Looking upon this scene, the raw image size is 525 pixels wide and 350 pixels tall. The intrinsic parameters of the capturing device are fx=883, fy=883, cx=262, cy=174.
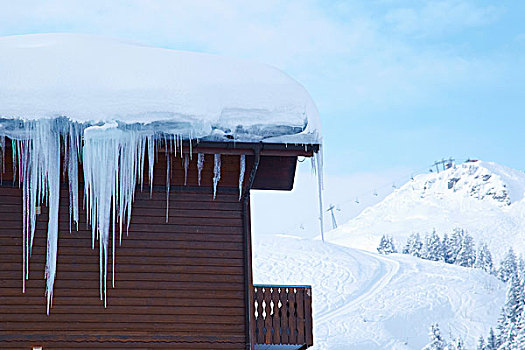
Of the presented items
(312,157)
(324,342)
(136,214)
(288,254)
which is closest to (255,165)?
(312,157)

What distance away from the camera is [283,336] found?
10.7m

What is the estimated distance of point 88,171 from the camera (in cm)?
988

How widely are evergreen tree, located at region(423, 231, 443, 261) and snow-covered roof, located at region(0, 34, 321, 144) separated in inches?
3343

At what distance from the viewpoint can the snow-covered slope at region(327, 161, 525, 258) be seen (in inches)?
5157

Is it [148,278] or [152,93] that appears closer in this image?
[152,93]

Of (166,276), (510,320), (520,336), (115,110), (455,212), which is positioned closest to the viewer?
(115,110)

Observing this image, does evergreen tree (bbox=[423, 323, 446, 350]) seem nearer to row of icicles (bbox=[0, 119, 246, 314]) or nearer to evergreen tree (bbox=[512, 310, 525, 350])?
evergreen tree (bbox=[512, 310, 525, 350])

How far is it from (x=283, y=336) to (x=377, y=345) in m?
40.0

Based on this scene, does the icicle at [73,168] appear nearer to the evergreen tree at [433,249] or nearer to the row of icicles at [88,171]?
the row of icicles at [88,171]

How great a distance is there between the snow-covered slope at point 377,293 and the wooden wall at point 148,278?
37.3 metres

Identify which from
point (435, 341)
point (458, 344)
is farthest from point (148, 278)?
point (458, 344)

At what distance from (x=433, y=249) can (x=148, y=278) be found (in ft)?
278

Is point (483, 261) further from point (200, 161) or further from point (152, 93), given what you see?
point (152, 93)

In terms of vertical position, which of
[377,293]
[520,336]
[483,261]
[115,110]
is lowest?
[520,336]
